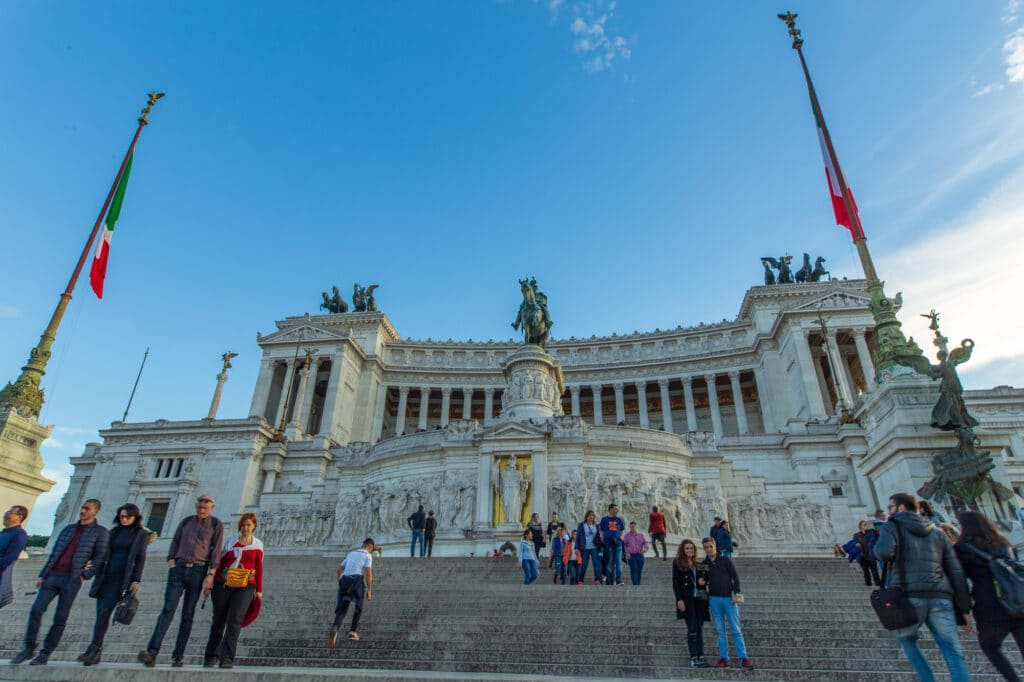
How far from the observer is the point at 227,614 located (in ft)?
22.5

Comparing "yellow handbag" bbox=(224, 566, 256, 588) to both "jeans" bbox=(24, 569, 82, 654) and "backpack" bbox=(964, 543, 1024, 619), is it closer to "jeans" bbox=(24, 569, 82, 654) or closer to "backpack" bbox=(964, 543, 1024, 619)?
"jeans" bbox=(24, 569, 82, 654)

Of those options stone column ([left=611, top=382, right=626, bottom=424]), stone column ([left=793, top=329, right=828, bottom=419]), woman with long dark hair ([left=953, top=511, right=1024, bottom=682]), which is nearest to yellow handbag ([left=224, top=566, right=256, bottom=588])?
woman with long dark hair ([left=953, top=511, right=1024, bottom=682])

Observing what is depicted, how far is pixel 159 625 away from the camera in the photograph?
6578 millimetres

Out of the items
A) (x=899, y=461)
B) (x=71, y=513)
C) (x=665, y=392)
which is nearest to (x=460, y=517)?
(x=899, y=461)

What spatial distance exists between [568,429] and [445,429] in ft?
16.0

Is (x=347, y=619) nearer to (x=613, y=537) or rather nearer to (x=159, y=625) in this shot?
(x=159, y=625)

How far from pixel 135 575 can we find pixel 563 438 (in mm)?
17282

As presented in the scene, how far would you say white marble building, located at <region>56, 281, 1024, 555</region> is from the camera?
22.0 meters

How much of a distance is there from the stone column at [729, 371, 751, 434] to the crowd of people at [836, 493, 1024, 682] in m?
48.7

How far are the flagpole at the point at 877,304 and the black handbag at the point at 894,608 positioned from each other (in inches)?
386

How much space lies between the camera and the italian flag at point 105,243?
735 inches

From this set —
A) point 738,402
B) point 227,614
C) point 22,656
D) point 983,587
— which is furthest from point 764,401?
point 22,656

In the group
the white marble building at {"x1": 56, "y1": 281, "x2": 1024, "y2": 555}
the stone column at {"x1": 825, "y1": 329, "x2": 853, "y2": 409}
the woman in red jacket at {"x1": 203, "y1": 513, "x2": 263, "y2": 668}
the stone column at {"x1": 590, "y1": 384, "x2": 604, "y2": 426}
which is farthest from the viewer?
the stone column at {"x1": 590, "y1": 384, "x2": 604, "y2": 426}

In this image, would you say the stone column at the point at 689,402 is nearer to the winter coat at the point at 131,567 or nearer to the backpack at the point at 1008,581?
the backpack at the point at 1008,581
